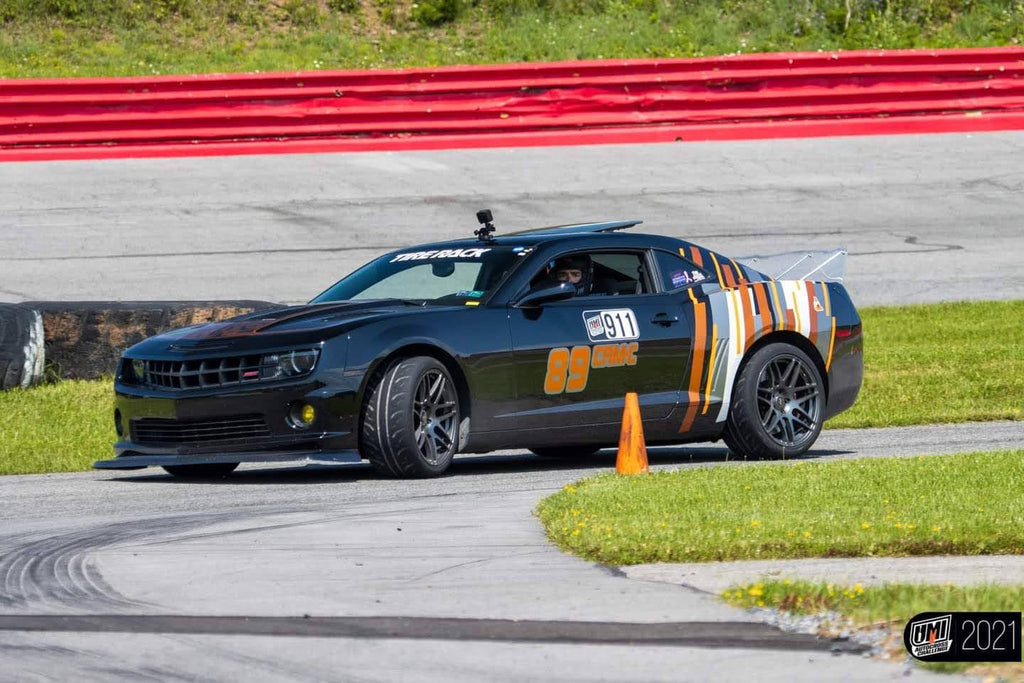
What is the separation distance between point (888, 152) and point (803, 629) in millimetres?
19158

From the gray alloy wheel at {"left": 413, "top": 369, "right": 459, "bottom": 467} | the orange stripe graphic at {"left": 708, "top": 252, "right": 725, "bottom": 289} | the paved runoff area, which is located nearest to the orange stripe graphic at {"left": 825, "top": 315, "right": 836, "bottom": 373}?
the orange stripe graphic at {"left": 708, "top": 252, "right": 725, "bottom": 289}

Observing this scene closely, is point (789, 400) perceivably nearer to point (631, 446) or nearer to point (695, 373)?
point (695, 373)

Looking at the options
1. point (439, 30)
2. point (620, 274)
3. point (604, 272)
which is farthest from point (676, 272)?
point (439, 30)

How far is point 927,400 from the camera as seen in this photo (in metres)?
13.1

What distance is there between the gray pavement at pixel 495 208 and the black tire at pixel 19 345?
13.2 ft

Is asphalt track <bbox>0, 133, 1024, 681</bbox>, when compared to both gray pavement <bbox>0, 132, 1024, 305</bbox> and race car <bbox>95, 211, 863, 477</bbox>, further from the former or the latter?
race car <bbox>95, 211, 863, 477</bbox>

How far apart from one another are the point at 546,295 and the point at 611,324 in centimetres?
53

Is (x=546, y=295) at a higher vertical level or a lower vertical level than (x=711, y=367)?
higher

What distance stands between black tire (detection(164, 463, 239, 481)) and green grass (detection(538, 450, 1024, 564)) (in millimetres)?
2366

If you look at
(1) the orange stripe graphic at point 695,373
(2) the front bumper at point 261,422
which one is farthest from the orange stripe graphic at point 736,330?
(2) the front bumper at point 261,422

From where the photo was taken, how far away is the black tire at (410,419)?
27.9 feet

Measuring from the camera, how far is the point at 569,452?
10680 millimetres

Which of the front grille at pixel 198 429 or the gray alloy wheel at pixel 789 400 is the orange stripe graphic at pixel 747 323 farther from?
the front grille at pixel 198 429

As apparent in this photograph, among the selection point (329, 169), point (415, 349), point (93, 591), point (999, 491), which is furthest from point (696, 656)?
point (329, 169)
